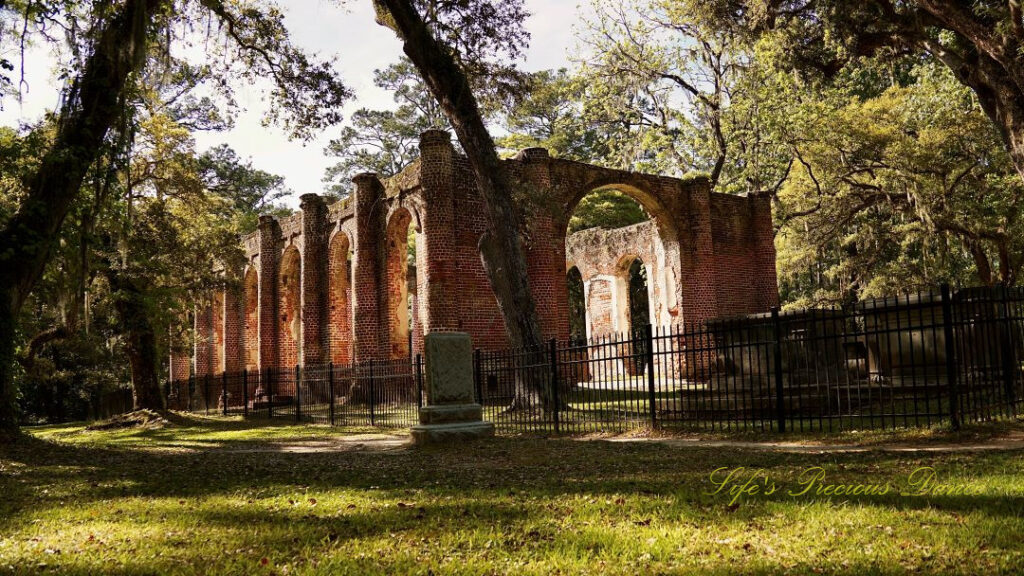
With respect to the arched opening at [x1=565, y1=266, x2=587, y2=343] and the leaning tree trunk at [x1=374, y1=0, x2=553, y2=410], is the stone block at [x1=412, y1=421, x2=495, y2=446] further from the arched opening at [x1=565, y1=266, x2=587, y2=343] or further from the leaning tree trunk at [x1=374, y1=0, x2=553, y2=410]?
the arched opening at [x1=565, y1=266, x2=587, y2=343]

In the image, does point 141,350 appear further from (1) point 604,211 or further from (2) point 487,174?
(1) point 604,211

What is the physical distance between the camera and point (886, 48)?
13180 millimetres

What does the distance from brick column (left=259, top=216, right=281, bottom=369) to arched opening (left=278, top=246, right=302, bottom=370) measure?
9.6 inches

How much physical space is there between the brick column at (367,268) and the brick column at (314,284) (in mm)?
3133

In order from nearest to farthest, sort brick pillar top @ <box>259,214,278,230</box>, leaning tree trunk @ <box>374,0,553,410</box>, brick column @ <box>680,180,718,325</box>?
leaning tree trunk @ <box>374,0,553,410</box> < brick column @ <box>680,180,718,325</box> < brick pillar top @ <box>259,214,278,230</box>

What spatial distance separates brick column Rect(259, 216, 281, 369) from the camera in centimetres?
2553

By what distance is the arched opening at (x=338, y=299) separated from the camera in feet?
73.6

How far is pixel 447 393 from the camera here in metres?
9.64

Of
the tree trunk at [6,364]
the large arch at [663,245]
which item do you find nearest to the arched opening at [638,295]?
the large arch at [663,245]

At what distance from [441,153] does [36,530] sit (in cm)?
1345

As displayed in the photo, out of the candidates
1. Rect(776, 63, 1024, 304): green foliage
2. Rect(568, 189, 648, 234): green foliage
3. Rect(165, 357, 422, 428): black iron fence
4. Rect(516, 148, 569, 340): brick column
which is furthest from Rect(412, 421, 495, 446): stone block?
Rect(568, 189, 648, 234): green foliage

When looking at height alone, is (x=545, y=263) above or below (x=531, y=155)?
below

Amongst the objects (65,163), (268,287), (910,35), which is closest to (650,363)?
(910,35)

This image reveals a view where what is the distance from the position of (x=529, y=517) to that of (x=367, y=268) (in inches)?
630
